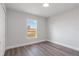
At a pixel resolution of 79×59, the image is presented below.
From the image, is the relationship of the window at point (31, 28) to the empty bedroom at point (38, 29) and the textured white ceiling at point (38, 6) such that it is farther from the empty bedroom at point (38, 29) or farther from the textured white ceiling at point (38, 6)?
the textured white ceiling at point (38, 6)

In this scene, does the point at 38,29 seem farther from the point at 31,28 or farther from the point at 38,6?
the point at 38,6

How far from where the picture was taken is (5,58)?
0.50 metres

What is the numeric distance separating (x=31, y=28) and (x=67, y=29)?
256 centimetres

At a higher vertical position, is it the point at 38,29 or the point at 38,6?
the point at 38,6

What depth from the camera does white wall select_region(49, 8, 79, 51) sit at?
3.65 metres

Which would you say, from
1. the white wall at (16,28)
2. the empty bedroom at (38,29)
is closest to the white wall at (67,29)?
the empty bedroom at (38,29)

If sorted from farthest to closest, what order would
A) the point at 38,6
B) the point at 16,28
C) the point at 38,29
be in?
1. the point at 38,29
2. the point at 16,28
3. the point at 38,6

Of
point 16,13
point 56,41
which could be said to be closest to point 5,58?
point 16,13

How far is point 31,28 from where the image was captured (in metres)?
5.20

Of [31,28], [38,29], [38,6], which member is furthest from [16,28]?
[38,29]

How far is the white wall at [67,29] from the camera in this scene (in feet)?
12.0

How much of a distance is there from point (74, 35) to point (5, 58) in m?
3.88

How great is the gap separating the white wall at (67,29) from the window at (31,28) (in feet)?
4.83

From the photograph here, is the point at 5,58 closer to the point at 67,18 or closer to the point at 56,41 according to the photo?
the point at 67,18
